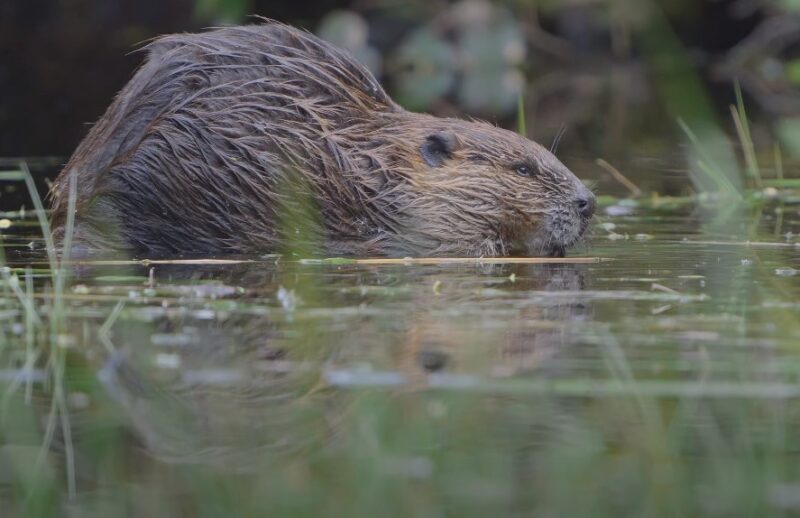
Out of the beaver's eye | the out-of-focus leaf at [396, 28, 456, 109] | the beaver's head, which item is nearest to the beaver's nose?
the beaver's head

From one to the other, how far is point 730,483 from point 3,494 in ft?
3.26

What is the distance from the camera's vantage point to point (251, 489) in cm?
222

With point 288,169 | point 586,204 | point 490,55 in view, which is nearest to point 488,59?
point 490,55

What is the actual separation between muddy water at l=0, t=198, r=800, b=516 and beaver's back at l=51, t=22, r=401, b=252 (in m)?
0.75

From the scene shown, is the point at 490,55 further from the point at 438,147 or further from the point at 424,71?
the point at 438,147

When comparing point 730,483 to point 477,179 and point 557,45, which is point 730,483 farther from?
point 557,45

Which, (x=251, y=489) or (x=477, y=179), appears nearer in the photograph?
(x=251, y=489)

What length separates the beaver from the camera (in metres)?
4.72

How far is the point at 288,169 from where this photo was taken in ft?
15.5

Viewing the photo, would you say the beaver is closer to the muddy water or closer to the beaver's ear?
the beaver's ear

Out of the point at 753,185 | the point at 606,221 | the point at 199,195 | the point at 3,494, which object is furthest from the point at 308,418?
the point at 753,185

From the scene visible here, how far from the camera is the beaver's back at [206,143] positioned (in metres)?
4.71

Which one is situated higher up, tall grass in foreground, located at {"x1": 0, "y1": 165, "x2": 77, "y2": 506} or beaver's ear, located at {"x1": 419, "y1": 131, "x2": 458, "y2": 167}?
beaver's ear, located at {"x1": 419, "y1": 131, "x2": 458, "y2": 167}

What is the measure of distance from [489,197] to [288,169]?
0.67 metres
